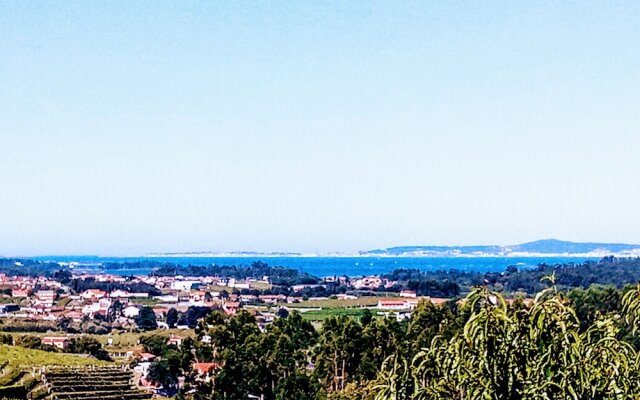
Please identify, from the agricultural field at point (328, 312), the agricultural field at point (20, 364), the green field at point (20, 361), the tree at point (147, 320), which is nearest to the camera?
the agricultural field at point (20, 364)

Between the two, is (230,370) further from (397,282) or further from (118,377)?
(397,282)

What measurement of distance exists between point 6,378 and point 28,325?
42692mm

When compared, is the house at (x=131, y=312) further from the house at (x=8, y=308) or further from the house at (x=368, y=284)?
the house at (x=368, y=284)

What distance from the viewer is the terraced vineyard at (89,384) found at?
3180 centimetres

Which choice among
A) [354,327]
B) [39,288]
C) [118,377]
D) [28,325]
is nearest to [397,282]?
[39,288]

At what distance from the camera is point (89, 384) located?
33938 millimetres

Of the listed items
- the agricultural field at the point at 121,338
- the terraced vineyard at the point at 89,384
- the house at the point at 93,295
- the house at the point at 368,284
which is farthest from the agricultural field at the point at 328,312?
the house at the point at 368,284

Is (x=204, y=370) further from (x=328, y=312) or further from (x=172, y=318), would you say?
(x=172, y=318)

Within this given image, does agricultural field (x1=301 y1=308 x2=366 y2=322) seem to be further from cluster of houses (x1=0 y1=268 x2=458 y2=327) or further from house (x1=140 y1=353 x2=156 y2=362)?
house (x1=140 y1=353 x2=156 y2=362)

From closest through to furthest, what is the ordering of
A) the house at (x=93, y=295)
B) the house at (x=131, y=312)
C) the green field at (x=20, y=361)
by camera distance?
the green field at (x=20, y=361) < the house at (x=131, y=312) < the house at (x=93, y=295)

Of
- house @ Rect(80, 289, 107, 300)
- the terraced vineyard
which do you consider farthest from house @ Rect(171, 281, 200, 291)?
the terraced vineyard

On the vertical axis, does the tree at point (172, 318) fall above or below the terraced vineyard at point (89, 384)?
below

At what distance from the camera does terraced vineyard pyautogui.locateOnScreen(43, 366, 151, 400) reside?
31.8 m

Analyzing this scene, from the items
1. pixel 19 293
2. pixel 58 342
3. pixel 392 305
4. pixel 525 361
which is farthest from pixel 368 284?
pixel 525 361
